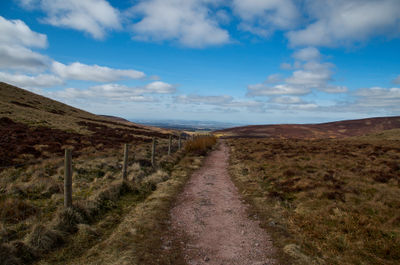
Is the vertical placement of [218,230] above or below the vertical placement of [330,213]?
below

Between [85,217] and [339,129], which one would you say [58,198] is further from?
[339,129]

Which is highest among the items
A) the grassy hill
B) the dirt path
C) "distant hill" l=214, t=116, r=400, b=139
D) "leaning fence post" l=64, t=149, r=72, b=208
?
"distant hill" l=214, t=116, r=400, b=139

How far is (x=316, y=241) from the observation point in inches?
227

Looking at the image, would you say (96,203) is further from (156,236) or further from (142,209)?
(156,236)

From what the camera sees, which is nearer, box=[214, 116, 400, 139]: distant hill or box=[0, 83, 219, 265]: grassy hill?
→ box=[0, 83, 219, 265]: grassy hill

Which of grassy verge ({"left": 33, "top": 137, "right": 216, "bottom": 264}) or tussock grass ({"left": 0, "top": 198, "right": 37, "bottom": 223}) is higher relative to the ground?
tussock grass ({"left": 0, "top": 198, "right": 37, "bottom": 223})

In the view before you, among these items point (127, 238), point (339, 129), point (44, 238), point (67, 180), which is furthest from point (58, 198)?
point (339, 129)

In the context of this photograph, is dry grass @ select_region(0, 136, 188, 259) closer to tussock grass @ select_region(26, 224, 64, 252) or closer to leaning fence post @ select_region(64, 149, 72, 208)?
tussock grass @ select_region(26, 224, 64, 252)

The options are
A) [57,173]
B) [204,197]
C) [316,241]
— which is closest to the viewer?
[316,241]

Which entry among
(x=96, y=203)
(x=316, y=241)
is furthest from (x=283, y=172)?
(x=96, y=203)

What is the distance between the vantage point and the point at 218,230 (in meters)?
6.39

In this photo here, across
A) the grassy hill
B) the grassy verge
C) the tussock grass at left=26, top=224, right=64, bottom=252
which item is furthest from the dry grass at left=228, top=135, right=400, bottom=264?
the tussock grass at left=26, top=224, right=64, bottom=252

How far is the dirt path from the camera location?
5.07 m

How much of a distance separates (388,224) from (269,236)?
3.60 m
